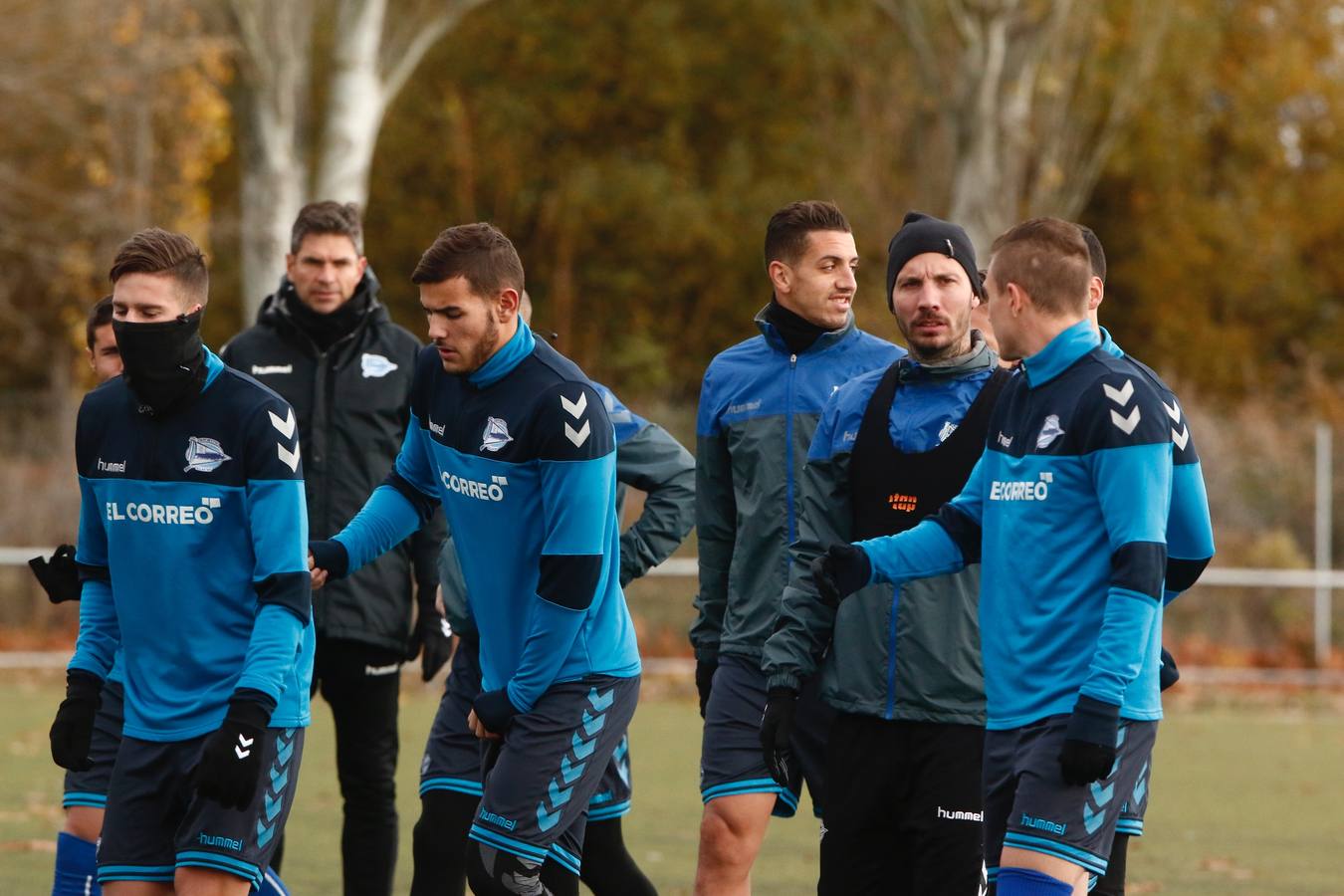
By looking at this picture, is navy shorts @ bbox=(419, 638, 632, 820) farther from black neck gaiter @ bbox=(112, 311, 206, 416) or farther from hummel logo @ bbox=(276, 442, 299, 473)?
black neck gaiter @ bbox=(112, 311, 206, 416)

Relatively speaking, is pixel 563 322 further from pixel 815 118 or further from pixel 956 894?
pixel 956 894

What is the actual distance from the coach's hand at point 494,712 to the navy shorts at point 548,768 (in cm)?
5

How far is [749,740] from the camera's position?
6.11 metres

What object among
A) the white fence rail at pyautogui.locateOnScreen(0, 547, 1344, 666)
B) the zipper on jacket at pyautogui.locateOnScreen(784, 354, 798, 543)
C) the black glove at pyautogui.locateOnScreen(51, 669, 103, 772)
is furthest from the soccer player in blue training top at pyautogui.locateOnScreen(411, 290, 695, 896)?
the white fence rail at pyautogui.locateOnScreen(0, 547, 1344, 666)

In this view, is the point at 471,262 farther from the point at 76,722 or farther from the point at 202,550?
the point at 76,722

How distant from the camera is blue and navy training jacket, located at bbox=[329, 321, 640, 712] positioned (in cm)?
514

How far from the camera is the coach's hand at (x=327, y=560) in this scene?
5.41 meters

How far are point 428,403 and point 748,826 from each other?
167 centimetres

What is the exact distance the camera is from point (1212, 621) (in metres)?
17.9

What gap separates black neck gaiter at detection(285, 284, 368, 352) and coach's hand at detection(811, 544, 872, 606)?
2649 millimetres

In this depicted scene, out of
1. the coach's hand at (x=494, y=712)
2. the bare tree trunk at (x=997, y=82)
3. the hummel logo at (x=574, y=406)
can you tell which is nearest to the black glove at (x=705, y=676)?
the coach's hand at (x=494, y=712)

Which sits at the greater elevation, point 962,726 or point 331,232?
point 331,232

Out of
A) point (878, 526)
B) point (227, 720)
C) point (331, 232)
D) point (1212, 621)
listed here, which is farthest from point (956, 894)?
point (1212, 621)

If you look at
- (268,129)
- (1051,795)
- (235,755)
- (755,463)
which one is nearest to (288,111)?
(268,129)
